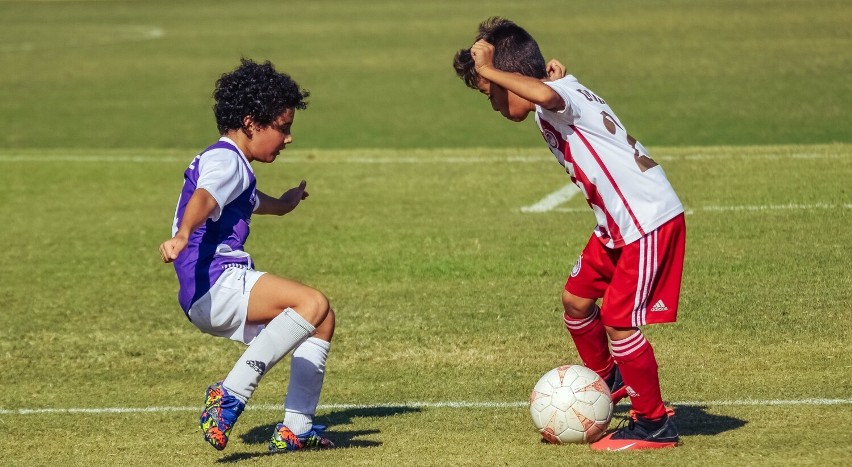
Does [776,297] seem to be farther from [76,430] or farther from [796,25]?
[796,25]

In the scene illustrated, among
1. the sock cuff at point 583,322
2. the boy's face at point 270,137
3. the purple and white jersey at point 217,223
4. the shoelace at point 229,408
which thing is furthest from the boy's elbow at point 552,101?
the shoelace at point 229,408

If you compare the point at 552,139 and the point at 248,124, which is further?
the point at 248,124

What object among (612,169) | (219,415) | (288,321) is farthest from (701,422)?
(219,415)

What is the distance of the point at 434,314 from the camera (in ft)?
31.0

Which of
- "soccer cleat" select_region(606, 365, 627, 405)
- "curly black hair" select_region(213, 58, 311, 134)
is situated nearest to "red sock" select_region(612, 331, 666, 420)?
"soccer cleat" select_region(606, 365, 627, 405)

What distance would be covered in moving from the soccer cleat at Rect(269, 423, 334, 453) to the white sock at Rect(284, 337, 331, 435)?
0.02m

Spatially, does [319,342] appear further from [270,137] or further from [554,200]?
[554,200]

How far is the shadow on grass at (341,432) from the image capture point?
6.65m

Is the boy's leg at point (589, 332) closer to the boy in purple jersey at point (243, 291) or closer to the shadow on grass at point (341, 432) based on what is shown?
the shadow on grass at point (341, 432)

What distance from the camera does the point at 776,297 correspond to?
9312 mm

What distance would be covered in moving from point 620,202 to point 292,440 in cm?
177

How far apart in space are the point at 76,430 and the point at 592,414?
2.51 meters

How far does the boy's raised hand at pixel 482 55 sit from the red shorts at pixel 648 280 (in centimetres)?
102

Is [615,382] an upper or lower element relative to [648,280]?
lower
